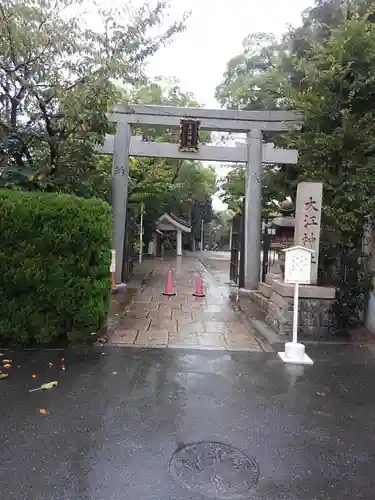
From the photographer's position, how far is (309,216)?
7391 mm

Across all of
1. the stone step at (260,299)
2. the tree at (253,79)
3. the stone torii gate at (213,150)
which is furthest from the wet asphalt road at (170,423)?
the tree at (253,79)

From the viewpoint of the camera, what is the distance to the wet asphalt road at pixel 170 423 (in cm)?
282

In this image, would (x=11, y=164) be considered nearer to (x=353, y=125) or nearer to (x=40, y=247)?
(x=40, y=247)

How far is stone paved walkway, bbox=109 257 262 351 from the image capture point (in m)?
6.56

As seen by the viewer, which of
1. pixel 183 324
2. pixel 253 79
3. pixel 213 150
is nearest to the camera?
pixel 183 324

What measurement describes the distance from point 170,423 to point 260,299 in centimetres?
703

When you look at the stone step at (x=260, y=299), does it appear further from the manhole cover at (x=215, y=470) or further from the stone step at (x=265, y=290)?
the manhole cover at (x=215, y=470)

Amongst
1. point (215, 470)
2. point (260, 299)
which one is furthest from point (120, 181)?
point (215, 470)

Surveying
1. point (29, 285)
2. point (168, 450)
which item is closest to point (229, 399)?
point (168, 450)

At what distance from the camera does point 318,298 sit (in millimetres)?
7352

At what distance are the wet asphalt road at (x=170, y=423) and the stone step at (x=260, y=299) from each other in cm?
387

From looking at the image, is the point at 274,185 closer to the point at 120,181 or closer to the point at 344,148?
the point at 120,181

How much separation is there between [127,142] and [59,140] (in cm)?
469

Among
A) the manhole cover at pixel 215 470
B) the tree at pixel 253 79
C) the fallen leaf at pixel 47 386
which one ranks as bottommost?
the manhole cover at pixel 215 470
